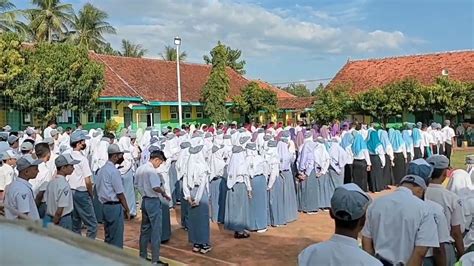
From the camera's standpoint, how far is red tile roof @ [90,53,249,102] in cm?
2938

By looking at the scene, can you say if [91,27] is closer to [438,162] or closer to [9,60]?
[9,60]

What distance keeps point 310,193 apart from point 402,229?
7.66m

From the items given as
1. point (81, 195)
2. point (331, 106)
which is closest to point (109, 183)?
point (81, 195)

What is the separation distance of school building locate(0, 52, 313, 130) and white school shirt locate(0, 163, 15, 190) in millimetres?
17615

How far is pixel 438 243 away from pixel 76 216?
499 centimetres

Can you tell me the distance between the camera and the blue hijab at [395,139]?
47.0ft

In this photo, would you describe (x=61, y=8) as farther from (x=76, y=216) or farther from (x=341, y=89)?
(x=76, y=216)

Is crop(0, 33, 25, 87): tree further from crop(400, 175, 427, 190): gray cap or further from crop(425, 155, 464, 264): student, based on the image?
crop(400, 175, 427, 190): gray cap

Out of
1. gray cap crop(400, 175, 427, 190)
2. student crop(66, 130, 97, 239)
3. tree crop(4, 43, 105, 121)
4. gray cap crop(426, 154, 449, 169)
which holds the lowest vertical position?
student crop(66, 130, 97, 239)

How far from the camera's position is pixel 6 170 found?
20.7 ft

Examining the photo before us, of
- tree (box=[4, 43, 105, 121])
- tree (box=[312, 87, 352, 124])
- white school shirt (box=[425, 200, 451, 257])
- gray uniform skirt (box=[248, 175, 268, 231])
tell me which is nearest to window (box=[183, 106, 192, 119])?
tree (box=[312, 87, 352, 124])

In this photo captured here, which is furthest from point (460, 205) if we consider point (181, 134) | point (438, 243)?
point (181, 134)

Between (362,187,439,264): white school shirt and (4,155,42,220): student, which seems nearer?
(362,187,439,264): white school shirt

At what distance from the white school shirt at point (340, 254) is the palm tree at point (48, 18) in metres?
31.5
